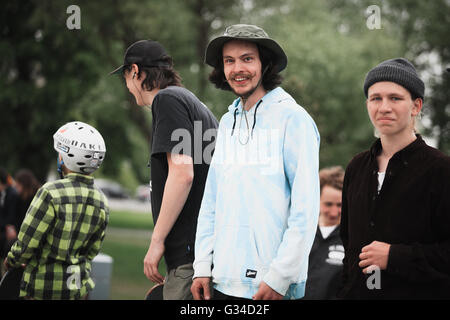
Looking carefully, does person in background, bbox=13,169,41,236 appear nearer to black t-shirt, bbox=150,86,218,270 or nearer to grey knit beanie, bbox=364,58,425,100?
black t-shirt, bbox=150,86,218,270

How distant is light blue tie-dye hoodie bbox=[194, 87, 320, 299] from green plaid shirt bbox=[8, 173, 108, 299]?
145 cm

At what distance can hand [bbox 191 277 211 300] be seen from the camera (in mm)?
3180

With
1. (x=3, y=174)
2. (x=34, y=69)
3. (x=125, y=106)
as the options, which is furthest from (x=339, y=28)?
(x=3, y=174)

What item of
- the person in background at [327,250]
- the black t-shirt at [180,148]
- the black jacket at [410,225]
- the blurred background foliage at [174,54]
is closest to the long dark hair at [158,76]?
the black t-shirt at [180,148]

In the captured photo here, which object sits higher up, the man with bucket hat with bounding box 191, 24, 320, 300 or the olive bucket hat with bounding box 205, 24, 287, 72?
the olive bucket hat with bounding box 205, 24, 287, 72

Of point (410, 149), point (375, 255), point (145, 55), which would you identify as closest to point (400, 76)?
point (410, 149)

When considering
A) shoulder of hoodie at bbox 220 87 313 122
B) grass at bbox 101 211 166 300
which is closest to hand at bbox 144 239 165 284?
shoulder of hoodie at bbox 220 87 313 122

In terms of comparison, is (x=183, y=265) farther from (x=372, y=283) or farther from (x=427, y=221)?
(x=427, y=221)

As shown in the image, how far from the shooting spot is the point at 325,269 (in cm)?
537

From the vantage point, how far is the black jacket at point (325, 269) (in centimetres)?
529

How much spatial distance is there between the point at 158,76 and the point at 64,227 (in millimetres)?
1224

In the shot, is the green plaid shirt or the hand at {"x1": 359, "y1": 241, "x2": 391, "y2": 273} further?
the green plaid shirt

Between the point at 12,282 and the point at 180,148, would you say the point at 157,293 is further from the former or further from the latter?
the point at 12,282

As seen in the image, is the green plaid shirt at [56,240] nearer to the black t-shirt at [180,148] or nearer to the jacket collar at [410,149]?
the black t-shirt at [180,148]
